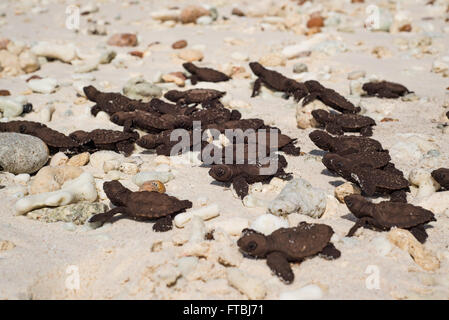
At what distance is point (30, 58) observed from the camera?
29.7 ft

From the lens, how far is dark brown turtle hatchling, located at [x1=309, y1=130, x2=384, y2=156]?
5.47m

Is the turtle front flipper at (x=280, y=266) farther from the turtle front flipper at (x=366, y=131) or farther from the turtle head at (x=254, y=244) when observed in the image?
the turtle front flipper at (x=366, y=131)

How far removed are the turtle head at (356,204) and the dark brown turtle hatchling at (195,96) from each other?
3.51 metres

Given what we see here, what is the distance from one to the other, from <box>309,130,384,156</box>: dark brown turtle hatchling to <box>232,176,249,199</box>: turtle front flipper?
1284 mm

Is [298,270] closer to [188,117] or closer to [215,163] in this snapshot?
[215,163]

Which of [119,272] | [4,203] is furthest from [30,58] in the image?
[119,272]

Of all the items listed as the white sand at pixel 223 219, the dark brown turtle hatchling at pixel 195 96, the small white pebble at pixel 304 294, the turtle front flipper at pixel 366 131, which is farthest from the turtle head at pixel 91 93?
the small white pebble at pixel 304 294

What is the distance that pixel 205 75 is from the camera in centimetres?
820

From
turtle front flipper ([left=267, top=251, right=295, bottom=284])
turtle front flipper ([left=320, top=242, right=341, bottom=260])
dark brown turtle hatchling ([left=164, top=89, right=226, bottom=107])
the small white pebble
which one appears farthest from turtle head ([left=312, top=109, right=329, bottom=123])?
the small white pebble

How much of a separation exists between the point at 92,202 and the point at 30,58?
5913mm

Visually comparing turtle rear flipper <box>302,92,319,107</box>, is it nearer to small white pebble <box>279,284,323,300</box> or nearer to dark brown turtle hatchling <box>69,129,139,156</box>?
dark brown turtle hatchling <box>69,129,139,156</box>

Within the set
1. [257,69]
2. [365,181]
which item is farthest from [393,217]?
[257,69]

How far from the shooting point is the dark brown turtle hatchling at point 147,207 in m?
4.02
